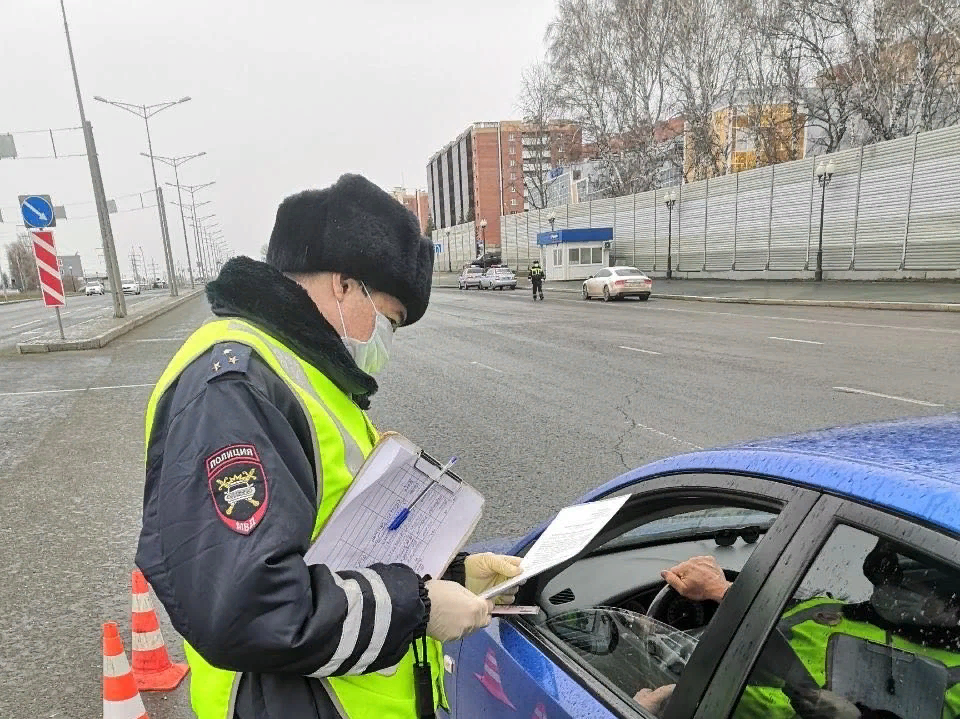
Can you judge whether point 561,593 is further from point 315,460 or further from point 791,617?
point 315,460

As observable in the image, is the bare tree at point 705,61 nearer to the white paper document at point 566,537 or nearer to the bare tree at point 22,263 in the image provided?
the white paper document at point 566,537

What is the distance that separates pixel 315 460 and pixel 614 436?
17.2 feet

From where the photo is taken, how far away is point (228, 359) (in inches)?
46.1

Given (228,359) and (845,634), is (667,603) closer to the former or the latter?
(845,634)

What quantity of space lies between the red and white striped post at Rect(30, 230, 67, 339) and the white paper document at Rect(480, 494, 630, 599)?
15650 millimetres

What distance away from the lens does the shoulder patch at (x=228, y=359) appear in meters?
1.15

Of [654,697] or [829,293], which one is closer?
[654,697]

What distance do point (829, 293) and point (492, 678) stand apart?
23.4m

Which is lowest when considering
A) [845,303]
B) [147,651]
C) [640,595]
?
[845,303]

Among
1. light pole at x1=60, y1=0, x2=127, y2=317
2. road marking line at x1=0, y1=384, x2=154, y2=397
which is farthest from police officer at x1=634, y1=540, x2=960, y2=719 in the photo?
light pole at x1=60, y1=0, x2=127, y2=317

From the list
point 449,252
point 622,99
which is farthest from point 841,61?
point 449,252

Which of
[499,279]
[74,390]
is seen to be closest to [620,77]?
[499,279]

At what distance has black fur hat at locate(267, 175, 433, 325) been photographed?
1.40 metres

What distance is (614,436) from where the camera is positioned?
6188mm
